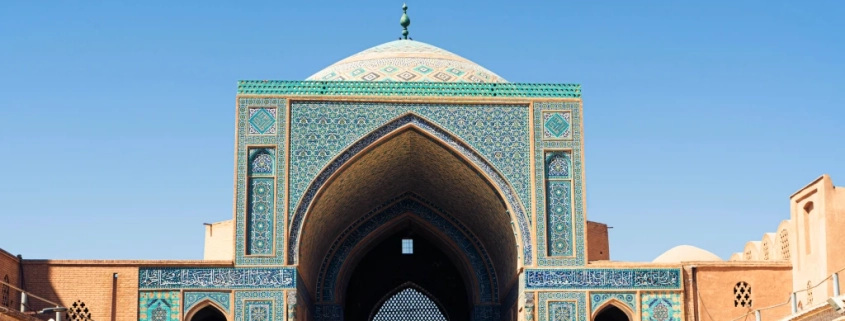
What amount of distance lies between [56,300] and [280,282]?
7.63 ft

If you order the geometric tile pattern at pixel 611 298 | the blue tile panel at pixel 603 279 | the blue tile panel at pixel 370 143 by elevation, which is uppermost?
the blue tile panel at pixel 370 143

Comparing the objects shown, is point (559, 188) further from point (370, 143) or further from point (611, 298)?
point (370, 143)

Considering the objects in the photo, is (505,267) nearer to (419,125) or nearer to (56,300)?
(419,125)

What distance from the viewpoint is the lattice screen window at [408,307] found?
61.7ft

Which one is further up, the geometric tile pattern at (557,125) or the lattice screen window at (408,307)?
the geometric tile pattern at (557,125)

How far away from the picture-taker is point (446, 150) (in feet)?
50.3

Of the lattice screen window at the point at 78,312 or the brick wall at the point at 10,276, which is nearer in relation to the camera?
the brick wall at the point at 10,276

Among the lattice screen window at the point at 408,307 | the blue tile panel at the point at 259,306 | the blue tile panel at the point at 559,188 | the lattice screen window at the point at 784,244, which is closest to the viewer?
the blue tile panel at the point at 259,306

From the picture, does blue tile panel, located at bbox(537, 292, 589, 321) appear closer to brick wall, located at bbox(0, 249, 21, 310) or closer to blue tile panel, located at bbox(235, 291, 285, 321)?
blue tile panel, located at bbox(235, 291, 285, 321)

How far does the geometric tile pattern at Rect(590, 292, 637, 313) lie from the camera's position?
14758 mm

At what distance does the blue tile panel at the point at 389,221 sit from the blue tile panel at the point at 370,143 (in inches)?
86.3

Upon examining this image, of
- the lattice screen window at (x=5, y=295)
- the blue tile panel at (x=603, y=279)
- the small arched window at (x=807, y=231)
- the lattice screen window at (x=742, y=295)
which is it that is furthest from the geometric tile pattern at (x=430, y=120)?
the lattice screen window at (x=5, y=295)

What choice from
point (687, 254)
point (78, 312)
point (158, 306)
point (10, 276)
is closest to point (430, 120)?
point (158, 306)

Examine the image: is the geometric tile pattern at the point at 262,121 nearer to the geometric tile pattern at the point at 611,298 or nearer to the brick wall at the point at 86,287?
the brick wall at the point at 86,287
